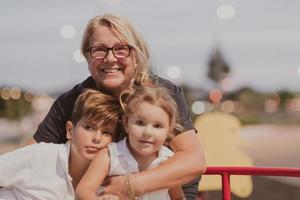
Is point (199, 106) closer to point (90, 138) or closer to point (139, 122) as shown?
point (90, 138)

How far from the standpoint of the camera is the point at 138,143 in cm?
252

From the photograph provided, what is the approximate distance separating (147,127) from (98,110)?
0.25 metres

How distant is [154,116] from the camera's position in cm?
250

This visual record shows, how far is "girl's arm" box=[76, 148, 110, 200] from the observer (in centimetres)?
249

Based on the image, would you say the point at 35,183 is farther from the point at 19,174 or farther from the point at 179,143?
the point at 179,143

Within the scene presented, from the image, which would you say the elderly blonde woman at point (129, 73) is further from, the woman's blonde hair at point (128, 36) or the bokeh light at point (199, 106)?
the bokeh light at point (199, 106)

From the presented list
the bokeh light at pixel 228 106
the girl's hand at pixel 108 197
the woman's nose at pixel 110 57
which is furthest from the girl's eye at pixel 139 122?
the bokeh light at pixel 228 106

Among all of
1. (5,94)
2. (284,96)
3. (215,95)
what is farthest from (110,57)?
(284,96)

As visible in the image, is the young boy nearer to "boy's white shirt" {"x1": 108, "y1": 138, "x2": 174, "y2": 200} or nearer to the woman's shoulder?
"boy's white shirt" {"x1": 108, "y1": 138, "x2": 174, "y2": 200}

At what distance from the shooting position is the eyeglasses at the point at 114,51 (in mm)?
2818

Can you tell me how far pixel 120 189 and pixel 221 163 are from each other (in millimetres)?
6206

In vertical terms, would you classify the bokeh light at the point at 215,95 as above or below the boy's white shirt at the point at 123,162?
below

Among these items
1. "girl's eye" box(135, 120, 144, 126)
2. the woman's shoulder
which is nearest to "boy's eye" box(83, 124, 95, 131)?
"girl's eye" box(135, 120, 144, 126)

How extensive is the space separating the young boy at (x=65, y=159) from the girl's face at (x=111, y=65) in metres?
0.11
